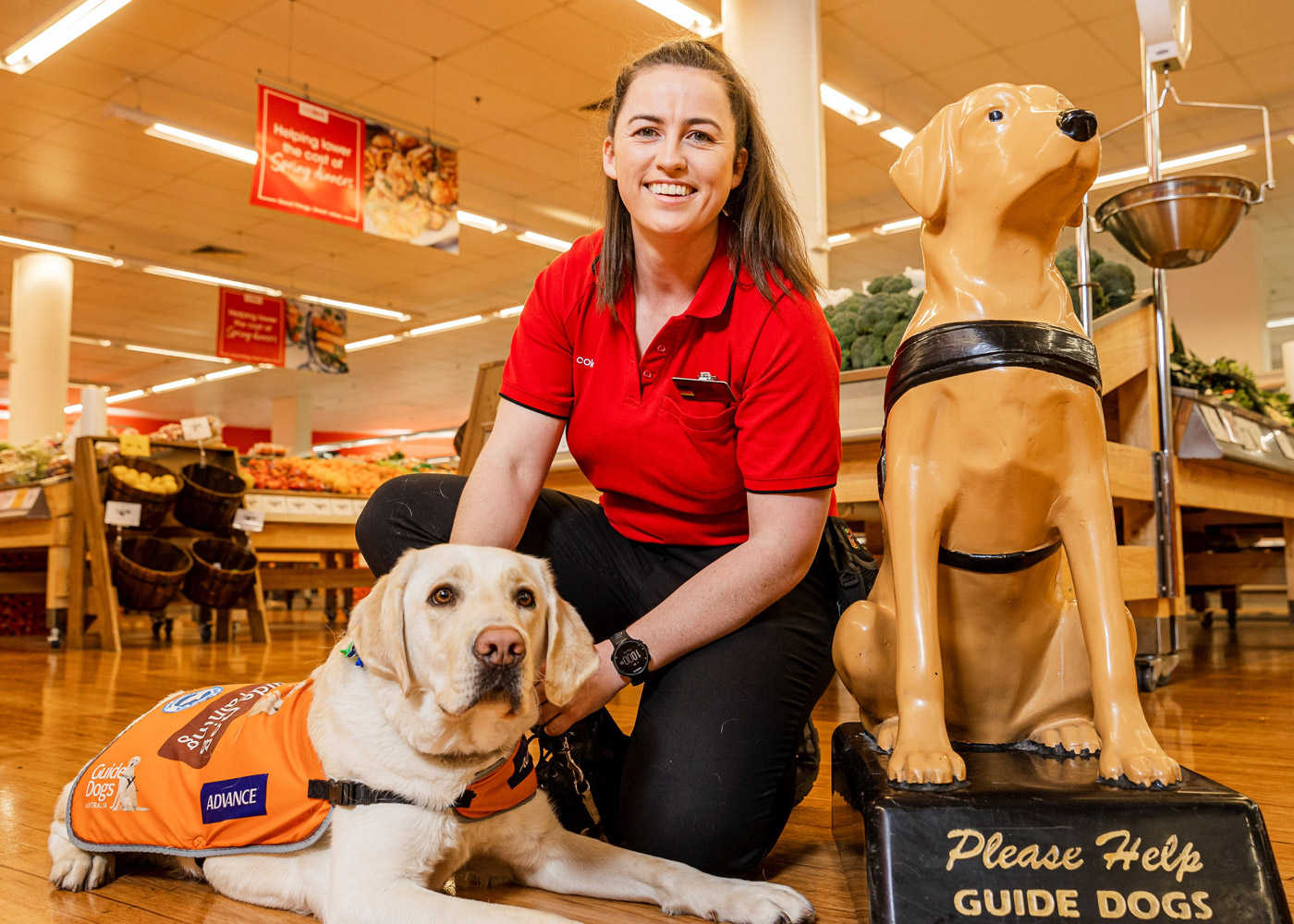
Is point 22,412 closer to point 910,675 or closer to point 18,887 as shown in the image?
point 18,887

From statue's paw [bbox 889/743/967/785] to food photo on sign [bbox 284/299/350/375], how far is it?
450 inches

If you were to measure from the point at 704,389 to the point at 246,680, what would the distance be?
3.01 metres

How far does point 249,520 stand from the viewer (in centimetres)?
619

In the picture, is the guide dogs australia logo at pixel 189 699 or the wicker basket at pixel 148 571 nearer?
the guide dogs australia logo at pixel 189 699

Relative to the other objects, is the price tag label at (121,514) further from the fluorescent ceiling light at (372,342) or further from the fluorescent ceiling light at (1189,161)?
the fluorescent ceiling light at (372,342)

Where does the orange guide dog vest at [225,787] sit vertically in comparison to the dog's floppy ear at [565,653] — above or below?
below

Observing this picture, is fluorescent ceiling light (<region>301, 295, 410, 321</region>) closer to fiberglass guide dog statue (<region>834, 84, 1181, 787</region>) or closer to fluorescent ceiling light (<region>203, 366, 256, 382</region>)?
fluorescent ceiling light (<region>203, 366, 256, 382</region>)

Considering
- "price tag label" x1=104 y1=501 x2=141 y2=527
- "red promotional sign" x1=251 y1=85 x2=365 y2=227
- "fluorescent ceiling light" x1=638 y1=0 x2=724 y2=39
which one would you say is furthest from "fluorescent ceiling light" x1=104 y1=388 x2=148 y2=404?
"fluorescent ceiling light" x1=638 y1=0 x2=724 y2=39

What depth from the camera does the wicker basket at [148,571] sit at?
5.50m

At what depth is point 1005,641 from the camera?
1.37 metres

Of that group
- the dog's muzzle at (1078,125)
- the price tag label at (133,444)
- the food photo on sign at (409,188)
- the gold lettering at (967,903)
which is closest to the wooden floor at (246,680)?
the gold lettering at (967,903)

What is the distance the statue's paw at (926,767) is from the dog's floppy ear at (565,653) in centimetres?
45

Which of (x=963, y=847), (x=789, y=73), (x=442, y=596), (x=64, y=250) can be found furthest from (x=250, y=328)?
(x=963, y=847)

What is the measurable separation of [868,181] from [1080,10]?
10.1 feet
